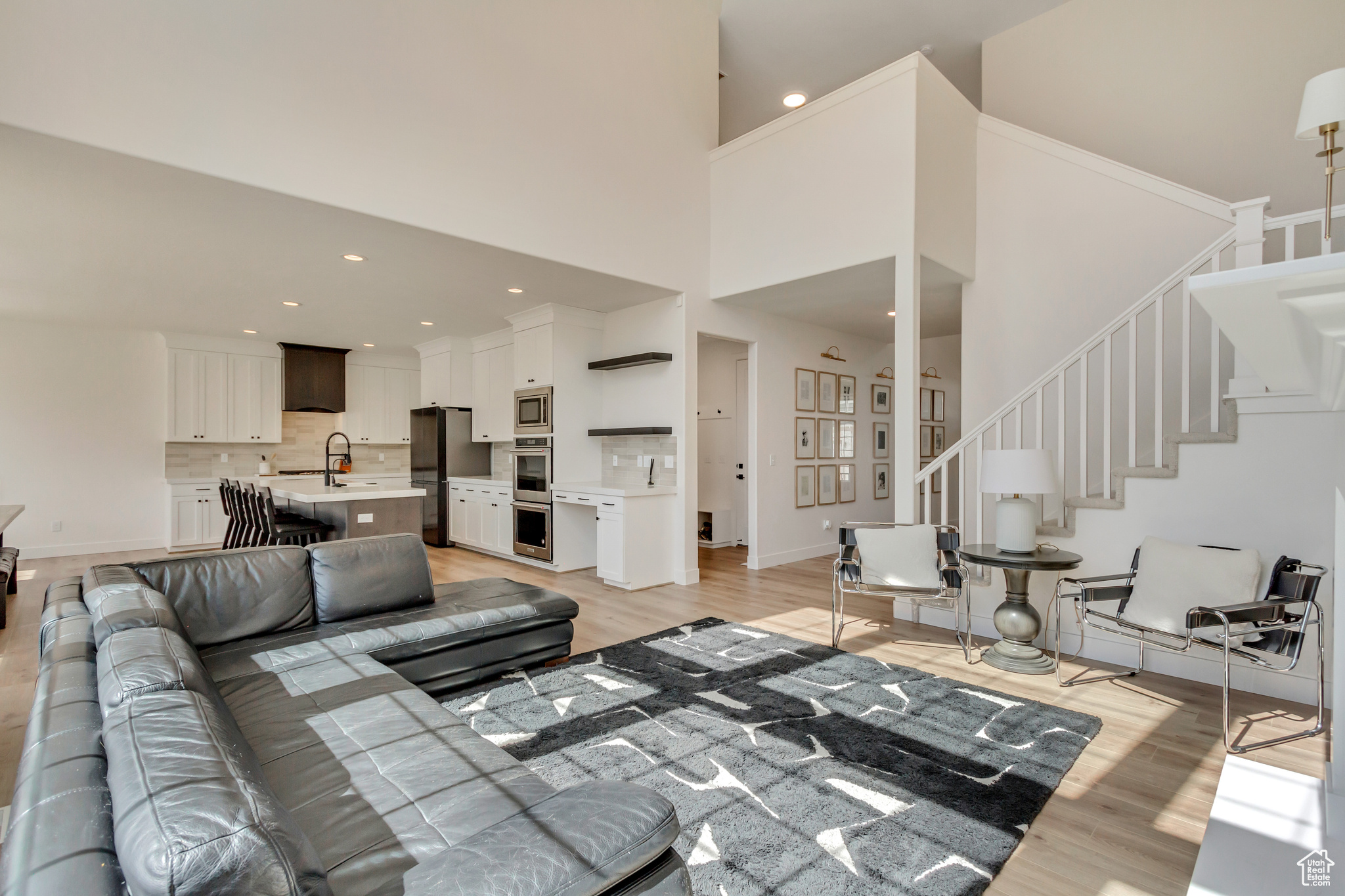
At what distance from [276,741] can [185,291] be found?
544 cm

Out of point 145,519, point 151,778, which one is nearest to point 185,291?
point 145,519

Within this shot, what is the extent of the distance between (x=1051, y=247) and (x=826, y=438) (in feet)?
9.60

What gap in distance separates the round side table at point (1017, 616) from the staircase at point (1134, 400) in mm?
444

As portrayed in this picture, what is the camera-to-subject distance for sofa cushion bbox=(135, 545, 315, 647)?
261 cm

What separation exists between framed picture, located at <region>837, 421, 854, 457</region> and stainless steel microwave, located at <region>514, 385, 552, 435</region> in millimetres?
3301

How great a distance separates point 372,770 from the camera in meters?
1.63

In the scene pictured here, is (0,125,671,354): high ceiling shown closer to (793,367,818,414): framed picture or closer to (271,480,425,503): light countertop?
(271,480,425,503): light countertop

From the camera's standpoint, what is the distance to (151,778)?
3.02 feet

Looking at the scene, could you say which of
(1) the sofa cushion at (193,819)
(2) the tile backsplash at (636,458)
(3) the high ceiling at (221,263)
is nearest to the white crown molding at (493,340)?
(3) the high ceiling at (221,263)

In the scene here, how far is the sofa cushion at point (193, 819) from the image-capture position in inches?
30.1

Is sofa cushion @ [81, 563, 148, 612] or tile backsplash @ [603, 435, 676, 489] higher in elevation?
tile backsplash @ [603, 435, 676, 489]

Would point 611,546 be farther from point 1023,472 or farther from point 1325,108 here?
point 1325,108

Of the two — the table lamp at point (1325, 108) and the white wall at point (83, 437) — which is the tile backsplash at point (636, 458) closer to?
the table lamp at point (1325, 108)

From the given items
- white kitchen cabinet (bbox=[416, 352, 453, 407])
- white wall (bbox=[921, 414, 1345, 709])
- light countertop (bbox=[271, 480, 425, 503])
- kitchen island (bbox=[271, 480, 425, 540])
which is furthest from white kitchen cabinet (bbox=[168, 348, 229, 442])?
white wall (bbox=[921, 414, 1345, 709])
